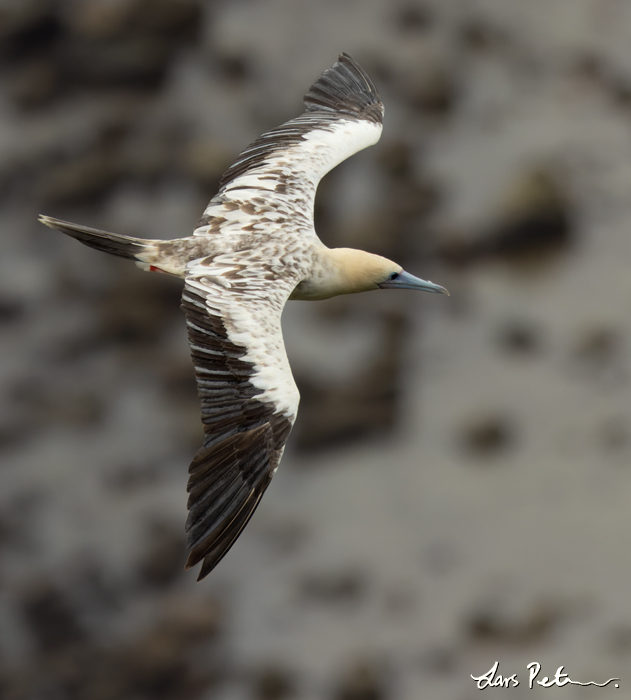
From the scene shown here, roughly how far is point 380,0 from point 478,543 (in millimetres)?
21682

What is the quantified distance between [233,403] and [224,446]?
0.43m

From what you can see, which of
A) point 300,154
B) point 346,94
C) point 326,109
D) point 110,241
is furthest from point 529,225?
point 110,241

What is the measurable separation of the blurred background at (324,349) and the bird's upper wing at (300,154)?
16337 mm

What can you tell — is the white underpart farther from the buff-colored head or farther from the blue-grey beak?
the blue-grey beak

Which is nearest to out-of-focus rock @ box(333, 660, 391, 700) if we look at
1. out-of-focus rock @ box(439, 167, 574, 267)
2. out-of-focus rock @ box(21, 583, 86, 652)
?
out-of-focus rock @ box(21, 583, 86, 652)

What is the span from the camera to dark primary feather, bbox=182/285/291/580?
28.0ft

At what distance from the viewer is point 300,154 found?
12.3 meters

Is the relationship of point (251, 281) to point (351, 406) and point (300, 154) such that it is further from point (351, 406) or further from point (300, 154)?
point (351, 406)

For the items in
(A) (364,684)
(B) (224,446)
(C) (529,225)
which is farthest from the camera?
(C) (529,225)

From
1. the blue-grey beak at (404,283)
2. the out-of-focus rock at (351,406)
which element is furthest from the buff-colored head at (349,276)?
the out-of-focus rock at (351,406)

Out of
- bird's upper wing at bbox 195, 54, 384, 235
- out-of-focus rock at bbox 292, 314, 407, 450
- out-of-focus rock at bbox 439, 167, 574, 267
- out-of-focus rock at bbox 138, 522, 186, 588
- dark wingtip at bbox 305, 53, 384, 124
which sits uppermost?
dark wingtip at bbox 305, 53, 384, 124

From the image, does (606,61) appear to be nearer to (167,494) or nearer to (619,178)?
(619,178)
